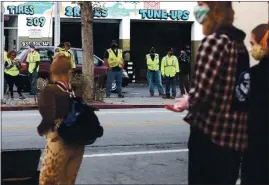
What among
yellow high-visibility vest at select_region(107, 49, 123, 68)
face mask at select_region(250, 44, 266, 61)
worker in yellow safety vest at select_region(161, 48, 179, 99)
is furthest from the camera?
worker in yellow safety vest at select_region(161, 48, 179, 99)

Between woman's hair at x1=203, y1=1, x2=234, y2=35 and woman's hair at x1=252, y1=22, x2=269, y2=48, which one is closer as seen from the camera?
woman's hair at x1=203, y1=1, x2=234, y2=35

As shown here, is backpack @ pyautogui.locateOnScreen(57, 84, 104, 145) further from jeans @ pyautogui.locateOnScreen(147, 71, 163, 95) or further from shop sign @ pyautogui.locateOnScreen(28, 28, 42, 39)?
jeans @ pyautogui.locateOnScreen(147, 71, 163, 95)

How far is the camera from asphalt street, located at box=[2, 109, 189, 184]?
5570 millimetres

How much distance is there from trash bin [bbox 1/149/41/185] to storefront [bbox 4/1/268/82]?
1336 millimetres

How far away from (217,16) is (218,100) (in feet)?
1.72

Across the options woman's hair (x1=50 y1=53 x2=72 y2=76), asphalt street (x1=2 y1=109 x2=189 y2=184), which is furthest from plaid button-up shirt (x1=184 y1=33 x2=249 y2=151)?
asphalt street (x1=2 y1=109 x2=189 y2=184)

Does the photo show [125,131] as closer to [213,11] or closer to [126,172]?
[126,172]

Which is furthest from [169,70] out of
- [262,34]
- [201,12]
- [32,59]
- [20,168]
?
[201,12]

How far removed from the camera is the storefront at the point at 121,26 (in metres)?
5.53

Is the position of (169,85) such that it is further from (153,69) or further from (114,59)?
(114,59)

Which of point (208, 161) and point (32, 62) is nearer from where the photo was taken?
point (208, 161)

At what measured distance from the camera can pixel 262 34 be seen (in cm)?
350

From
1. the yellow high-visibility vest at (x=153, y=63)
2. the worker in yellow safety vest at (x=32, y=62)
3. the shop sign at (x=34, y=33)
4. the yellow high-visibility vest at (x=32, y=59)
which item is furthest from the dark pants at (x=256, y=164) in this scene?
the yellow high-visibility vest at (x=153, y=63)

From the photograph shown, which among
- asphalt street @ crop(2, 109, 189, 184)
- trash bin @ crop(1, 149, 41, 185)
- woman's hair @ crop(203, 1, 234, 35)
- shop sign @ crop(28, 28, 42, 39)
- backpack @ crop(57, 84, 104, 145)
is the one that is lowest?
asphalt street @ crop(2, 109, 189, 184)
